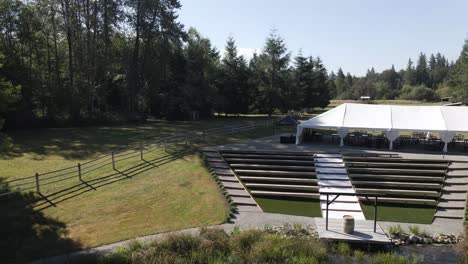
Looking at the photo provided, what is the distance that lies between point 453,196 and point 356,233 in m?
6.83

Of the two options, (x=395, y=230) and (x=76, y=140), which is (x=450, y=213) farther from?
(x=76, y=140)

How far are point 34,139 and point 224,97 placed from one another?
906 inches

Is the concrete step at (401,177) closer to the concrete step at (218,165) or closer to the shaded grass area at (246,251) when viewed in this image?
the concrete step at (218,165)

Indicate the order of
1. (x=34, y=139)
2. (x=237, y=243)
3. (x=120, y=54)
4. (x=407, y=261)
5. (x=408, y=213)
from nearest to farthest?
(x=407, y=261) → (x=237, y=243) → (x=408, y=213) → (x=34, y=139) → (x=120, y=54)

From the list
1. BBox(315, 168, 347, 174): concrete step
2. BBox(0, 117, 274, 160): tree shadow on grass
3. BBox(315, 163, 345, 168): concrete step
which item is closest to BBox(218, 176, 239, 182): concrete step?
BBox(315, 168, 347, 174): concrete step

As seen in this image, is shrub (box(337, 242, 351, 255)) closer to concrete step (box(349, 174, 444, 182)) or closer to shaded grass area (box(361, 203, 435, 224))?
shaded grass area (box(361, 203, 435, 224))

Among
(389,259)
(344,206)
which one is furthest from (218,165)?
(389,259)

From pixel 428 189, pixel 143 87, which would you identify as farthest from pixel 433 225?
pixel 143 87

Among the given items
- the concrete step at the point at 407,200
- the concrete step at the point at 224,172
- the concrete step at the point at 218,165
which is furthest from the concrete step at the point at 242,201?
the concrete step at the point at 407,200

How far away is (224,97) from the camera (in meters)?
44.1

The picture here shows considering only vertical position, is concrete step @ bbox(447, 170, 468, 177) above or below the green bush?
below

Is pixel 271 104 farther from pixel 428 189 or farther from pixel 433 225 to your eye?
pixel 433 225

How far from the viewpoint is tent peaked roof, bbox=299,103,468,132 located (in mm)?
21250

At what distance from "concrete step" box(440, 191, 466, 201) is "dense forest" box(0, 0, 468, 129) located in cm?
2698
